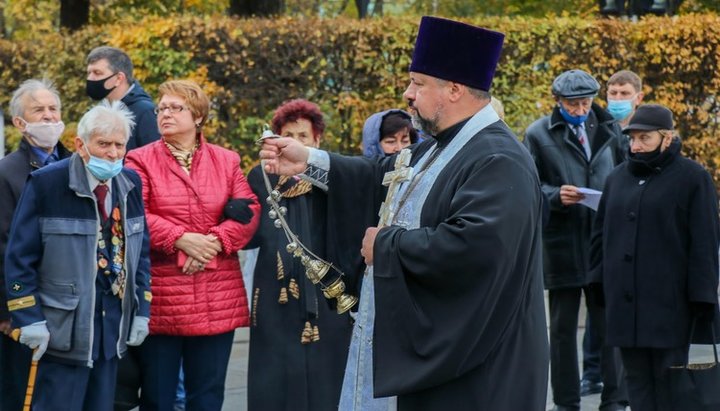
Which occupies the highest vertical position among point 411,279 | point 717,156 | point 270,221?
point 411,279

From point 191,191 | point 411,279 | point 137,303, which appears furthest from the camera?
point 191,191

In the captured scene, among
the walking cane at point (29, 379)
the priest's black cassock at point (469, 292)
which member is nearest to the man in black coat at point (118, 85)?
the walking cane at point (29, 379)

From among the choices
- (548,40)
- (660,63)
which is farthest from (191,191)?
(660,63)

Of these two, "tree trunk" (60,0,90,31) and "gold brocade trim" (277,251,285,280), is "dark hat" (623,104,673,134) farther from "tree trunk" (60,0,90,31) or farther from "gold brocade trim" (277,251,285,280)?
"tree trunk" (60,0,90,31)

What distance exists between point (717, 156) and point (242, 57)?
5.01 metres

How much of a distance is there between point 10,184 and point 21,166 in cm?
14

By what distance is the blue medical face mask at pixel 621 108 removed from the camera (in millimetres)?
9516

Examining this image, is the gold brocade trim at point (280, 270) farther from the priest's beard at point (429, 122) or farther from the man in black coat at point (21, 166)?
the priest's beard at point (429, 122)

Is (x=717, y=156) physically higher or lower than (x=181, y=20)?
lower

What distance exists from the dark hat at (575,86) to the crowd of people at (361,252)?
14 millimetres

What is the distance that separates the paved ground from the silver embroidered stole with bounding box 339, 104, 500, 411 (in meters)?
2.95

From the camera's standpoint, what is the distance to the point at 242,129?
37.2ft

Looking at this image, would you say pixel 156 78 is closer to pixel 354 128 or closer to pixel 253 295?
pixel 354 128

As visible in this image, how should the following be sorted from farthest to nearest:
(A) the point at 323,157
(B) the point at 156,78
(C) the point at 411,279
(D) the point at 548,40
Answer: (D) the point at 548,40, (B) the point at 156,78, (A) the point at 323,157, (C) the point at 411,279
